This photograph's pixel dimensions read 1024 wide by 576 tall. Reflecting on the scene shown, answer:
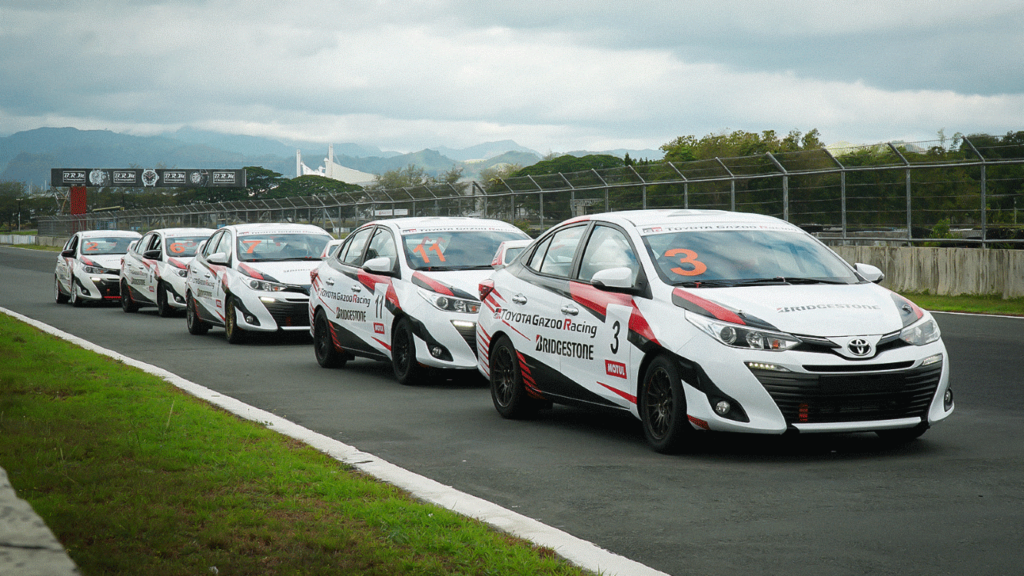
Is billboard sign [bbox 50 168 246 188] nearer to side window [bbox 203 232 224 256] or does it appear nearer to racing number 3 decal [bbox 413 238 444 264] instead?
side window [bbox 203 232 224 256]

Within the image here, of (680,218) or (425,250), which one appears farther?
(425,250)

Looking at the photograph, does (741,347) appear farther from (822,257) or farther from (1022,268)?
(1022,268)

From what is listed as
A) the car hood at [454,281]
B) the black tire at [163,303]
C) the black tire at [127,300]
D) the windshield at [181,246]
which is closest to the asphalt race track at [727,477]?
the car hood at [454,281]

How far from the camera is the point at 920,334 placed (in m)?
6.87

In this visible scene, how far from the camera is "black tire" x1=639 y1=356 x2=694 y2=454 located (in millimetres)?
6816

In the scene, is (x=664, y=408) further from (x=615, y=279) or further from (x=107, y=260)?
(x=107, y=260)

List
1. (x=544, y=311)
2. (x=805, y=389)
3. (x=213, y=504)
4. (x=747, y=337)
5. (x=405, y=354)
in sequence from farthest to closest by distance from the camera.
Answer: (x=405, y=354)
(x=544, y=311)
(x=747, y=337)
(x=805, y=389)
(x=213, y=504)

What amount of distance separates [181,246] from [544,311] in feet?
44.6

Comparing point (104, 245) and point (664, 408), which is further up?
point (104, 245)

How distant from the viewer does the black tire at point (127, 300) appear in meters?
21.8

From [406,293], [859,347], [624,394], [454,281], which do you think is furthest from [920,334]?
[406,293]

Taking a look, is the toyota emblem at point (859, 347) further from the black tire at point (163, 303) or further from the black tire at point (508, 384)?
the black tire at point (163, 303)

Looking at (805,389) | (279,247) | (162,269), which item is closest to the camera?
(805,389)

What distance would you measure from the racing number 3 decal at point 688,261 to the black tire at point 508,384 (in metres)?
1.56
